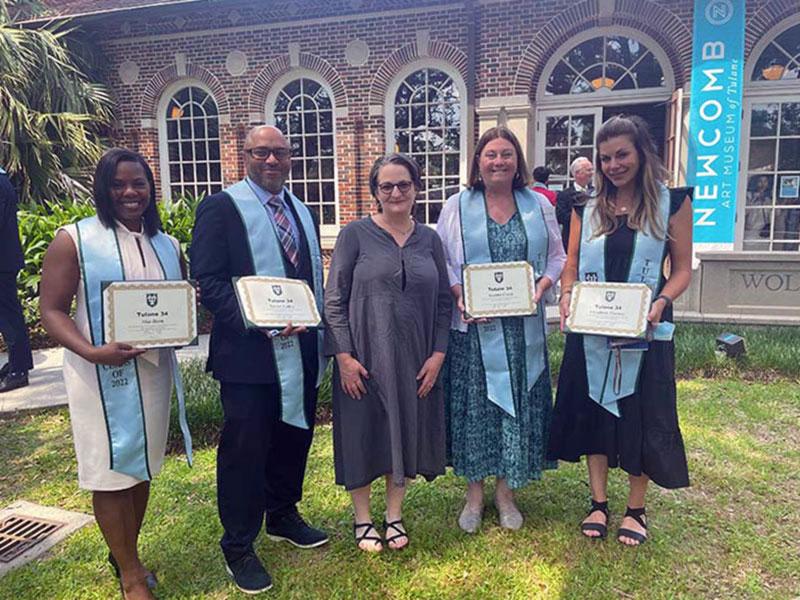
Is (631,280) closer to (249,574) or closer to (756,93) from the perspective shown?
(249,574)

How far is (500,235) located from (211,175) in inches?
387

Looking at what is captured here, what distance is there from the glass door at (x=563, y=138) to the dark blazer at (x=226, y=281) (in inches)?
313

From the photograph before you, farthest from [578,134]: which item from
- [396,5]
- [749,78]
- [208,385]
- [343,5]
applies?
[208,385]

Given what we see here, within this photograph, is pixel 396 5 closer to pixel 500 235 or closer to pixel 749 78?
pixel 749 78

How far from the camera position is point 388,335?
2645 millimetres

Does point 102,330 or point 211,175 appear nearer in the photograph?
point 102,330

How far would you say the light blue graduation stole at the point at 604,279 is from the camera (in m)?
2.70

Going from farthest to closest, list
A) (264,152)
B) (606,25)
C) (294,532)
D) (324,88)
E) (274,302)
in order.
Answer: (324,88) → (606,25) → (294,532) → (264,152) → (274,302)

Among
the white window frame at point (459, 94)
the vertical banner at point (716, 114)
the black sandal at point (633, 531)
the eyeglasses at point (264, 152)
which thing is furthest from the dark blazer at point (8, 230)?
the vertical banner at point (716, 114)

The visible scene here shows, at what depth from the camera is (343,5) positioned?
1006 cm

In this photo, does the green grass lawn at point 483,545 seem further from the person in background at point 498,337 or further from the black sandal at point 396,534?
the person in background at point 498,337

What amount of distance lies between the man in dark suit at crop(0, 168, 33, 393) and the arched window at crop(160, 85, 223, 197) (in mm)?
6375

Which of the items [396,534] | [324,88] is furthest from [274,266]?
[324,88]

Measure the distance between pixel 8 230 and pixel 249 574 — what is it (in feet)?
12.8
